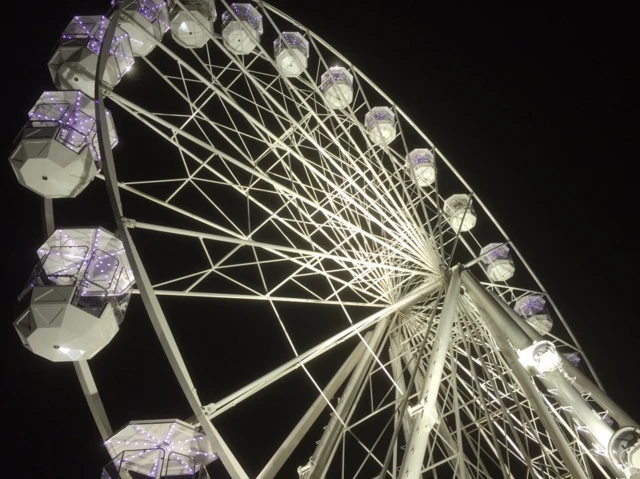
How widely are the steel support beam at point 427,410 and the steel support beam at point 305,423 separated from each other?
6.62 ft

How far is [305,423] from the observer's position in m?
8.07

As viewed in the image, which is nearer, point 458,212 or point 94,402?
point 94,402

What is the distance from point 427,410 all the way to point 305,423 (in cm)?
288

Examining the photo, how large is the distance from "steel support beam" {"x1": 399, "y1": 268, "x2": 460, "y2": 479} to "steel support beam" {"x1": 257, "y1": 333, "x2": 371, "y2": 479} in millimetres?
2019

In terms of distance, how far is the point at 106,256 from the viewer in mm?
7727

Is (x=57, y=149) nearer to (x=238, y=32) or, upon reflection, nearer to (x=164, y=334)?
(x=164, y=334)

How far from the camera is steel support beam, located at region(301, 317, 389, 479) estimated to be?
7766 millimetres

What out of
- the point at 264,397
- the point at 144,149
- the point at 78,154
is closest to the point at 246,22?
the point at 78,154

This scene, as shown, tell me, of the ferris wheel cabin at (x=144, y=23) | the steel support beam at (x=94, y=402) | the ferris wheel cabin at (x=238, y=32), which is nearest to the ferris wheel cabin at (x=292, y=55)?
the ferris wheel cabin at (x=238, y=32)

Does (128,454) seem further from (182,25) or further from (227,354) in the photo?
(227,354)

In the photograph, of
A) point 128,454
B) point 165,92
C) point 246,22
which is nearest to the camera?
point 128,454

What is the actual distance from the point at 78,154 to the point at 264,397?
13254 mm

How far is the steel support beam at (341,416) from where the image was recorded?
777 cm

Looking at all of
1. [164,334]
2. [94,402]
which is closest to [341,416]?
[94,402]
